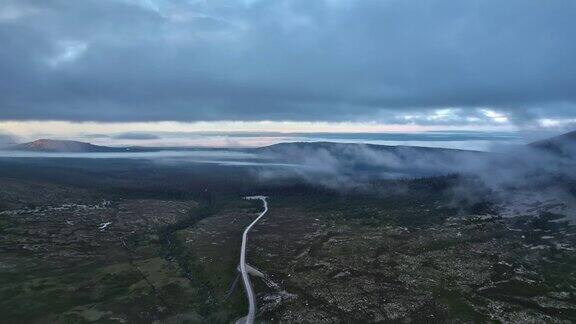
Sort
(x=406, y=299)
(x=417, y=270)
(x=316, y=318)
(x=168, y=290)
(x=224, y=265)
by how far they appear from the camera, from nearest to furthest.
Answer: (x=316, y=318), (x=406, y=299), (x=168, y=290), (x=417, y=270), (x=224, y=265)

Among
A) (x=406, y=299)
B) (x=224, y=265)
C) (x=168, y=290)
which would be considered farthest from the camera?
(x=224, y=265)

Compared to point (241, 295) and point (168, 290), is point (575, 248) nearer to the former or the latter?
point (241, 295)

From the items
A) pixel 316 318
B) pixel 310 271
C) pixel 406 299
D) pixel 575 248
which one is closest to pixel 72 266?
pixel 310 271

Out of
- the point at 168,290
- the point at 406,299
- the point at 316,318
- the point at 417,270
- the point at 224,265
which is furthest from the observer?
the point at 224,265

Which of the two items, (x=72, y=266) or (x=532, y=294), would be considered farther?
(x=72, y=266)

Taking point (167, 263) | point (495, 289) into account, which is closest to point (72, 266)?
point (167, 263)

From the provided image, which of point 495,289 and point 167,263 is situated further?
point 167,263

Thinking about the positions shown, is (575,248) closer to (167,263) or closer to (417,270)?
(417,270)

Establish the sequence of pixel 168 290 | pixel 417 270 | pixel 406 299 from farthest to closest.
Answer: pixel 417 270, pixel 168 290, pixel 406 299
